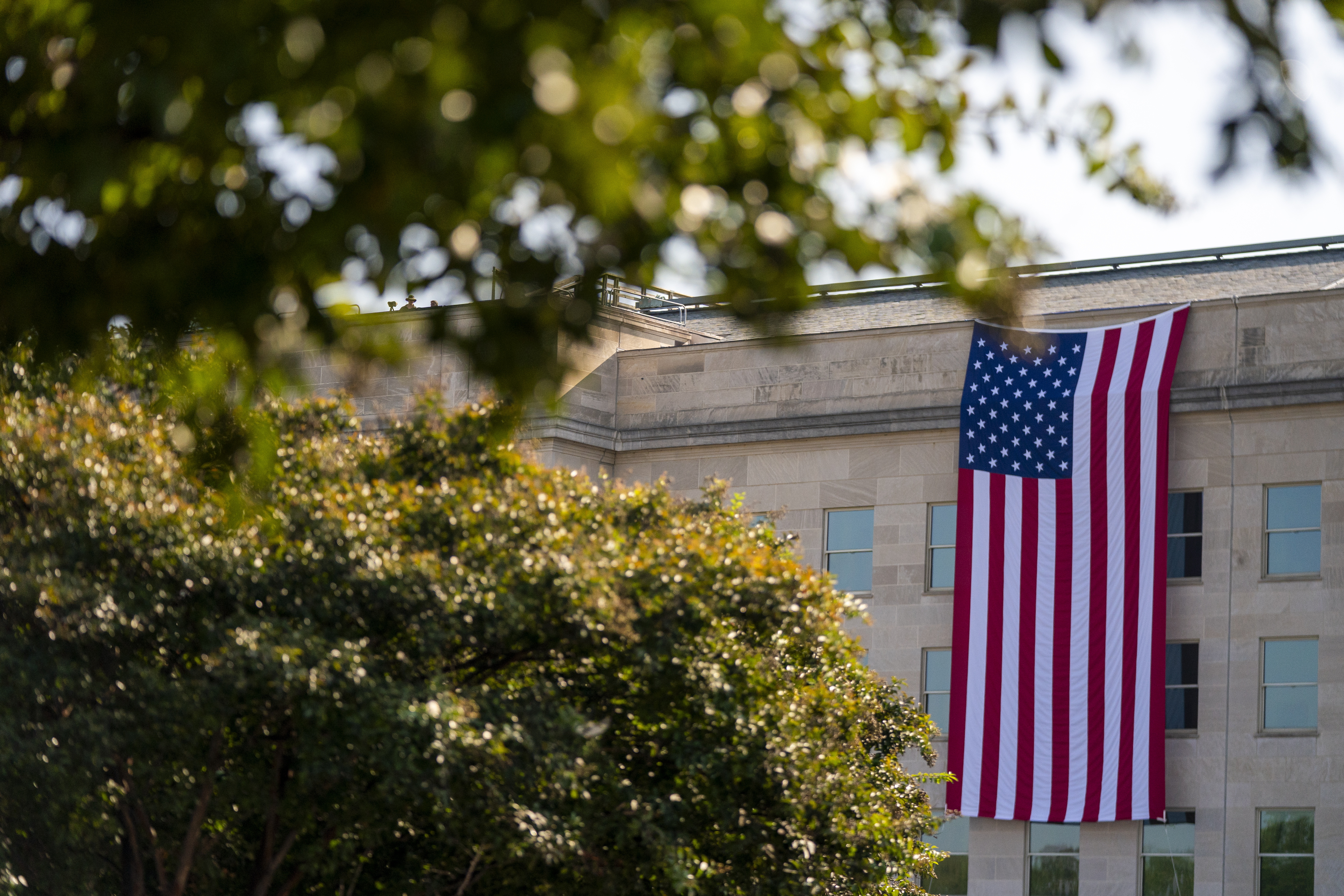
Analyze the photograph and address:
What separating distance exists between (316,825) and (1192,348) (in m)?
23.5

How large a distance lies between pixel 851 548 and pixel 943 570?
2214 millimetres

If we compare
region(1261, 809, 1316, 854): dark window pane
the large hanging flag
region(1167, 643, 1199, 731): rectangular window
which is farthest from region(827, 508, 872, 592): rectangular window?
region(1261, 809, 1316, 854): dark window pane

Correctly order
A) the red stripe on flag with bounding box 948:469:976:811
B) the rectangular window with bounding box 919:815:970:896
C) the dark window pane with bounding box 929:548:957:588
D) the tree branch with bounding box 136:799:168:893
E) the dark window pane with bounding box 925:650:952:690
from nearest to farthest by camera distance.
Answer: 1. the tree branch with bounding box 136:799:168:893
2. the red stripe on flag with bounding box 948:469:976:811
3. the rectangular window with bounding box 919:815:970:896
4. the dark window pane with bounding box 925:650:952:690
5. the dark window pane with bounding box 929:548:957:588

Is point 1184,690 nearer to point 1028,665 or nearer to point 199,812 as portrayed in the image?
point 1028,665

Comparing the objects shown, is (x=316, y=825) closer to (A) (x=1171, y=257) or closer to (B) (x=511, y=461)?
(B) (x=511, y=461)

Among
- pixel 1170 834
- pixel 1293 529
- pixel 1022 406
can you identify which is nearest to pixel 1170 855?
pixel 1170 834

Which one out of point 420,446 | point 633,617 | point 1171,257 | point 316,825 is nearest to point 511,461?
point 420,446

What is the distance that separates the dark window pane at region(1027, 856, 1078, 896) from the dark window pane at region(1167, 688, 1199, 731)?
10.4 feet

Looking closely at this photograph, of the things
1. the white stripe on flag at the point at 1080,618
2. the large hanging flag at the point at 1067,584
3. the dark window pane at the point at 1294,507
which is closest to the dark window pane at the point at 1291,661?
the large hanging flag at the point at 1067,584

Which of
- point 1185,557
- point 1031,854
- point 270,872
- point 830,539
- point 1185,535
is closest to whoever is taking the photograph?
point 270,872

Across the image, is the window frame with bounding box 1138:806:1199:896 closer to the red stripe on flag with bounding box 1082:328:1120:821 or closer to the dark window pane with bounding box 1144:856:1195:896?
the dark window pane with bounding box 1144:856:1195:896

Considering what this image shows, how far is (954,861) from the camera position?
36469 millimetres

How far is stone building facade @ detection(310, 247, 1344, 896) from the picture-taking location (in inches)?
1350

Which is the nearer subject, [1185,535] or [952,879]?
[1185,535]
